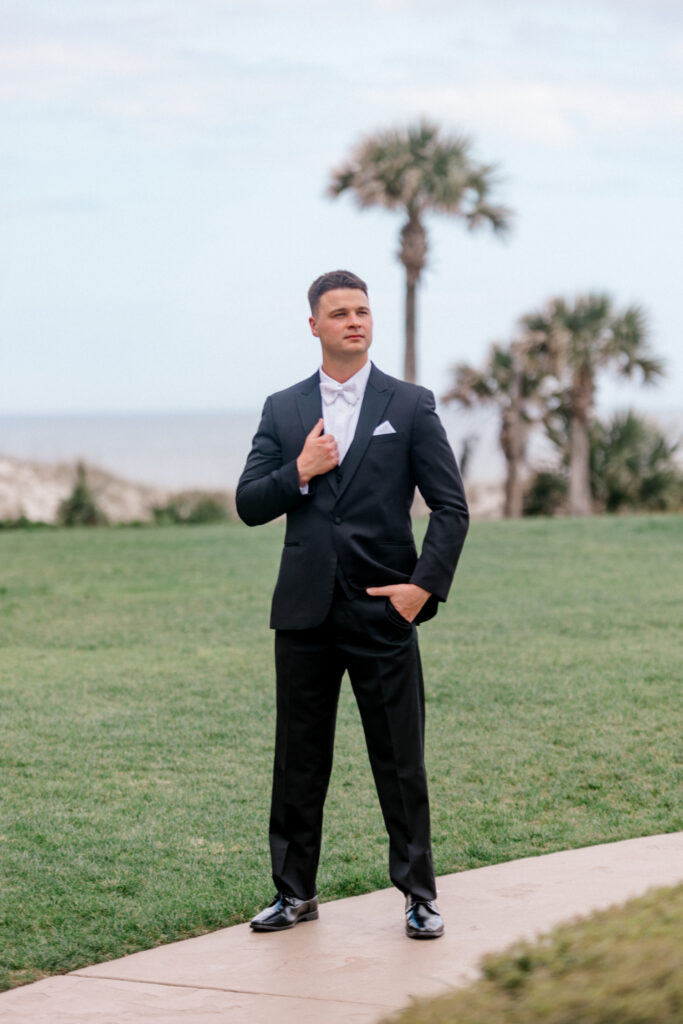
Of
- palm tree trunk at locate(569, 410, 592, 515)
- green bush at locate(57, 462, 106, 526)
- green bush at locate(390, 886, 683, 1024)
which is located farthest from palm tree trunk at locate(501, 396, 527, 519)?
green bush at locate(390, 886, 683, 1024)

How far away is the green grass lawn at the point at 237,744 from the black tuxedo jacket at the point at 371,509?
123 cm

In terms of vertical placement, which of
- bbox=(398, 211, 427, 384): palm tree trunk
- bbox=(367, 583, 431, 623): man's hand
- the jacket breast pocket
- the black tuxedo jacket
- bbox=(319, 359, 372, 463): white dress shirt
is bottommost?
bbox=(367, 583, 431, 623): man's hand

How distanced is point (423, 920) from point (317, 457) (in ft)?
4.59

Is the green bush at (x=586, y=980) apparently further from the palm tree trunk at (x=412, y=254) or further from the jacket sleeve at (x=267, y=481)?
the palm tree trunk at (x=412, y=254)

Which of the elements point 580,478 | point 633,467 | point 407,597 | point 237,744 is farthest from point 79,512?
point 407,597

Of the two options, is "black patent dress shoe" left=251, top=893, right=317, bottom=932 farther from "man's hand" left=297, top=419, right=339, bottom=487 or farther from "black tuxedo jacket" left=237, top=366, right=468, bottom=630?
"man's hand" left=297, top=419, right=339, bottom=487

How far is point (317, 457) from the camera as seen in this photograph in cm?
382

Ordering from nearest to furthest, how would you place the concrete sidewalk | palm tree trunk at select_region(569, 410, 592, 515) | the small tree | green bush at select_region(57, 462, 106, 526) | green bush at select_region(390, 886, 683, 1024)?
green bush at select_region(390, 886, 683, 1024), the concrete sidewalk, green bush at select_region(57, 462, 106, 526), the small tree, palm tree trunk at select_region(569, 410, 592, 515)

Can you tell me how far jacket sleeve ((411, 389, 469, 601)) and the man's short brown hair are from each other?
40cm

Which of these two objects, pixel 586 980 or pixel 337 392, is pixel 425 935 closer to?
pixel 337 392

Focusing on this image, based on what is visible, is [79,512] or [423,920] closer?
[423,920]

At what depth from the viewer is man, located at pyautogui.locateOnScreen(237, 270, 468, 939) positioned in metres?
3.84

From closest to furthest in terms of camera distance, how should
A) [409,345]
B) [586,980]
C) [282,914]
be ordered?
[586,980] < [282,914] < [409,345]

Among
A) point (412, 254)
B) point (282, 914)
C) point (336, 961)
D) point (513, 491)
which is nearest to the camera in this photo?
point (336, 961)
